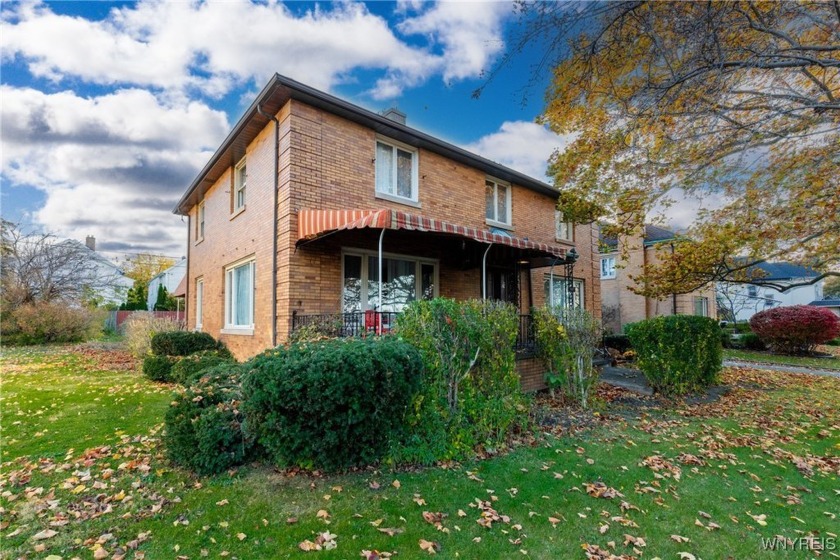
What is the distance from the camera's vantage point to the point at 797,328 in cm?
1581

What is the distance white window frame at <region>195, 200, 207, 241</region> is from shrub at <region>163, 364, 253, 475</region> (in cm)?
1139

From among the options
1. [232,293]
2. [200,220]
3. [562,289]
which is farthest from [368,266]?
[200,220]

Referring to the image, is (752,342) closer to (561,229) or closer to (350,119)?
(561,229)

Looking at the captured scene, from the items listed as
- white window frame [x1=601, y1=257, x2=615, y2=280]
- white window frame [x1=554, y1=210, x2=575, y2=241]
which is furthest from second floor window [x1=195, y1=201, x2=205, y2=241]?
white window frame [x1=601, y1=257, x2=615, y2=280]

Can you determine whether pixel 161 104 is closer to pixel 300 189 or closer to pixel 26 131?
pixel 26 131

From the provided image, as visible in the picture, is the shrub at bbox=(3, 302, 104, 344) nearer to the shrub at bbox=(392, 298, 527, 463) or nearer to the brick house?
the brick house

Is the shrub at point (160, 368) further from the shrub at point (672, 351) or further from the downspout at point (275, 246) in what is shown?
the shrub at point (672, 351)

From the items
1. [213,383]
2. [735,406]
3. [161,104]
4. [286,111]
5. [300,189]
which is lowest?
[735,406]

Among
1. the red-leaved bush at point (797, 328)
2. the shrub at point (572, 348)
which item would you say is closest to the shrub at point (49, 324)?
the shrub at point (572, 348)

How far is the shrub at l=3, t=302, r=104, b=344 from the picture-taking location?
16788 millimetres

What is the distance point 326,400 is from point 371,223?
130 inches

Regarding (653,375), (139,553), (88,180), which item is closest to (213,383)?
(139,553)

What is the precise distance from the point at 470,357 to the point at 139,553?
12.9ft

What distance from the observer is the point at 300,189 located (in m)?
8.08
